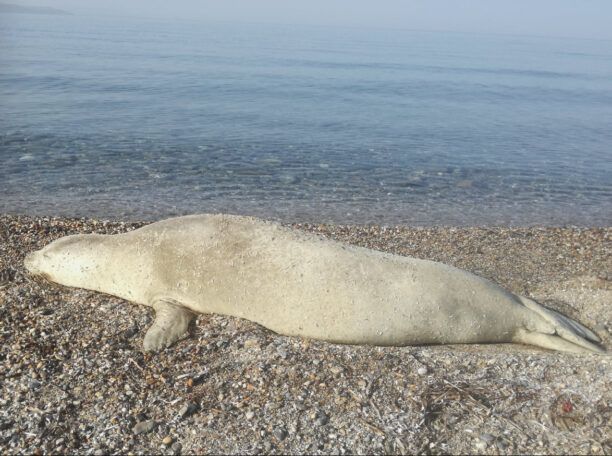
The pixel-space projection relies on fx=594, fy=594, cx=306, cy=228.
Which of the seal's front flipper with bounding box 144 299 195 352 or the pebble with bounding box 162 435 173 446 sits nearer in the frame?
the pebble with bounding box 162 435 173 446

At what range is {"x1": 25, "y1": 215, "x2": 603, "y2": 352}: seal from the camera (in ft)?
15.0

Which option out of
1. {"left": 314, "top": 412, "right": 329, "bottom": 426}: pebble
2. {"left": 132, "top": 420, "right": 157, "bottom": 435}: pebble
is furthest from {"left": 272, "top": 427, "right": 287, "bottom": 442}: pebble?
{"left": 132, "top": 420, "right": 157, "bottom": 435}: pebble

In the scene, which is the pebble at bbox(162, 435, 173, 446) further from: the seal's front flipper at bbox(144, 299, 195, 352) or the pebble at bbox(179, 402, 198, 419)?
the seal's front flipper at bbox(144, 299, 195, 352)

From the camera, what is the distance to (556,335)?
465 cm

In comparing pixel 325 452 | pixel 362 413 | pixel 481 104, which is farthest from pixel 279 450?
pixel 481 104

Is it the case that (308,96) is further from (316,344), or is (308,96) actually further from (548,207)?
(316,344)

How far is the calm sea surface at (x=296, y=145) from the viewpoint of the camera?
9836 mm

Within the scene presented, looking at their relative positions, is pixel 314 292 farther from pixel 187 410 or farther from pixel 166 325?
pixel 187 410

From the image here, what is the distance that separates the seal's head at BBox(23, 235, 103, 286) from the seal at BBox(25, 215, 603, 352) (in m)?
0.33

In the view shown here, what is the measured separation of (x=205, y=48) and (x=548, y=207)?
3500cm

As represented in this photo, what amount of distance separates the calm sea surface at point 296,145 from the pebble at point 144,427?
232 inches

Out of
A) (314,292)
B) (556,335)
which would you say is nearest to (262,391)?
(314,292)

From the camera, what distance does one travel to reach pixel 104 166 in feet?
37.1

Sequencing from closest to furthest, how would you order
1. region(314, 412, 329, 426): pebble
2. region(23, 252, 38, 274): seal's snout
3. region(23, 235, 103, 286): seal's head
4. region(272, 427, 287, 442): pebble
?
region(272, 427, 287, 442): pebble
region(314, 412, 329, 426): pebble
region(23, 235, 103, 286): seal's head
region(23, 252, 38, 274): seal's snout
